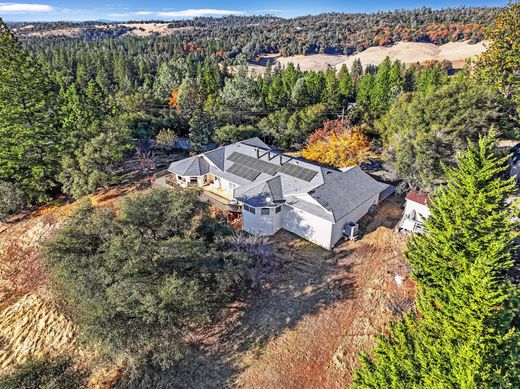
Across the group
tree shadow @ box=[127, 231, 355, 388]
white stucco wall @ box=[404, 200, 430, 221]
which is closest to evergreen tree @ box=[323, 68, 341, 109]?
white stucco wall @ box=[404, 200, 430, 221]

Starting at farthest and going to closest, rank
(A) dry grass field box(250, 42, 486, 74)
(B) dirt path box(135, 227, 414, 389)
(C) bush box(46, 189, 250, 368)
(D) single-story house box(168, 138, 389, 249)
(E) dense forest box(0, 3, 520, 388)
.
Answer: (A) dry grass field box(250, 42, 486, 74)
(D) single-story house box(168, 138, 389, 249)
(B) dirt path box(135, 227, 414, 389)
(C) bush box(46, 189, 250, 368)
(E) dense forest box(0, 3, 520, 388)

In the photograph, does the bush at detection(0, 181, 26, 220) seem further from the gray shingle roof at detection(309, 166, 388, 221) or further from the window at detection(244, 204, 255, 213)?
the gray shingle roof at detection(309, 166, 388, 221)

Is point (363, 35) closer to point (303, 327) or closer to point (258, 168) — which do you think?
point (258, 168)

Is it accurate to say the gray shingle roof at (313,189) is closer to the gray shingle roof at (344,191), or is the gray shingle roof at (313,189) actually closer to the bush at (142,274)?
the gray shingle roof at (344,191)

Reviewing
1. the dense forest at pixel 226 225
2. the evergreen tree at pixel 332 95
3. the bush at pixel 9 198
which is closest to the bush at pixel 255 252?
the dense forest at pixel 226 225

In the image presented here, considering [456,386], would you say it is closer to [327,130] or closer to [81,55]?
[327,130]

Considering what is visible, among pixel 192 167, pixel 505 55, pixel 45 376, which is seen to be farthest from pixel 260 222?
pixel 505 55
